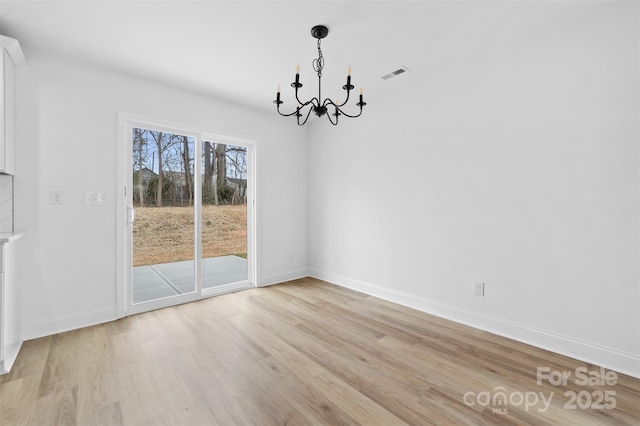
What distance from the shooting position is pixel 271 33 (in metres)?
2.32

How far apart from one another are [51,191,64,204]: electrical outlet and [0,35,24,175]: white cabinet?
1.02 ft

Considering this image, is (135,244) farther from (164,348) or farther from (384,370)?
(384,370)

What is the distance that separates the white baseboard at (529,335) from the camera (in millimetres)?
2047

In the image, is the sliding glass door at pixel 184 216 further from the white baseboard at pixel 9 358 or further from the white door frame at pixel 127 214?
the white baseboard at pixel 9 358

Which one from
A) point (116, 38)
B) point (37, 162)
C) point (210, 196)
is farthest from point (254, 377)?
point (116, 38)

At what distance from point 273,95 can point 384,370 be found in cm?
316

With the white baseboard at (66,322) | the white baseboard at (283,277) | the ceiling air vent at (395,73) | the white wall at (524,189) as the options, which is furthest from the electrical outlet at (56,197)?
the ceiling air vent at (395,73)

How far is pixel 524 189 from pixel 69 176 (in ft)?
13.4

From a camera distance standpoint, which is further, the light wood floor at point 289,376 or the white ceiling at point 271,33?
the white ceiling at point 271,33

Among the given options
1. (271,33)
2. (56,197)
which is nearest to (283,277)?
(56,197)

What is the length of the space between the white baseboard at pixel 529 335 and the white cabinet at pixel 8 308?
132 inches

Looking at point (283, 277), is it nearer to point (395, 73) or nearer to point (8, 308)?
point (8, 308)

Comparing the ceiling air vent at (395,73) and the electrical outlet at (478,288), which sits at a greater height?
the ceiling air vent at (395,73)

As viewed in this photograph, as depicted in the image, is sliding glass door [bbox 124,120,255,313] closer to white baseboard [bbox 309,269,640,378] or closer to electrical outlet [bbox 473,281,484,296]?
white baseboard [bbox 309,269,640,378]
